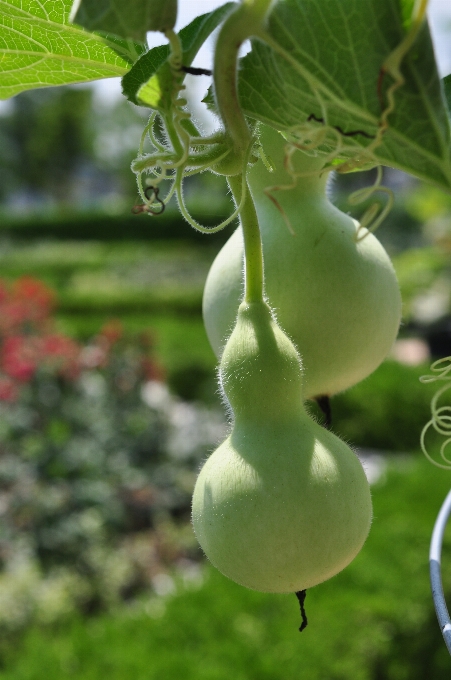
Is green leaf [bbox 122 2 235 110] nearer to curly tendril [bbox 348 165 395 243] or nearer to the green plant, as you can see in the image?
the green plant

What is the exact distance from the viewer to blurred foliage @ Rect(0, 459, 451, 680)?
77.3 inches

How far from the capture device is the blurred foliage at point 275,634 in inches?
77.3

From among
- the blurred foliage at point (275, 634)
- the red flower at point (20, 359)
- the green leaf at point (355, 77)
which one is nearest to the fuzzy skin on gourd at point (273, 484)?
the green leaf at point (355, 77)

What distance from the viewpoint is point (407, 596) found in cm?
225

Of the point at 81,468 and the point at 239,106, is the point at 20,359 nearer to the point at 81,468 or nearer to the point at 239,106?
the point at 81,468

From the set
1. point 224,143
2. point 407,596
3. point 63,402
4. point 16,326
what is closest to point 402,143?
point 224,143

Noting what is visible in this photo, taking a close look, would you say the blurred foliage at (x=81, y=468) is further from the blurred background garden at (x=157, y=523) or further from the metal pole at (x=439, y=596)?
the metal pole at (x=439, y=596)

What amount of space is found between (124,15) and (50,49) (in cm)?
23

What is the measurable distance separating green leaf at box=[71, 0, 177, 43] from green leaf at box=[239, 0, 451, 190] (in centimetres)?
4

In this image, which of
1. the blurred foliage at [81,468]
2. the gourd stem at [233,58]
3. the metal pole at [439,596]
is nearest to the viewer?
the gourd stem at [233,58]

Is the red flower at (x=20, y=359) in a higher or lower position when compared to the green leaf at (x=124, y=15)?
lower

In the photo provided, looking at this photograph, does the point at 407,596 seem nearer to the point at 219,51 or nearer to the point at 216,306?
the point at 216,306

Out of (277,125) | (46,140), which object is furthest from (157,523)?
(46,140)

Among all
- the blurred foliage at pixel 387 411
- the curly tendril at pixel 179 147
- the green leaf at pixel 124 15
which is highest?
the green leaf at pixel 124 15
